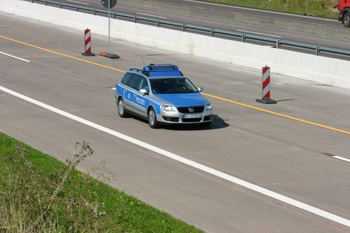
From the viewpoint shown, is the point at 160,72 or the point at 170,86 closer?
the point at 170,86

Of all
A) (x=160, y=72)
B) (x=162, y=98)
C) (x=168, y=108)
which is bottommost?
(x=168, y=108)

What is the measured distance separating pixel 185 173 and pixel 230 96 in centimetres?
1072

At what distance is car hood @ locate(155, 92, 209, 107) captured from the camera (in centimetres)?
1947

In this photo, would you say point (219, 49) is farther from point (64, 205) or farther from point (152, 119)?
point (64, 205)

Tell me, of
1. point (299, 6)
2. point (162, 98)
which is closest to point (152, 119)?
point (162, 98)

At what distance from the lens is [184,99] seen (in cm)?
1975

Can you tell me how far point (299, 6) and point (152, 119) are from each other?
45309mm

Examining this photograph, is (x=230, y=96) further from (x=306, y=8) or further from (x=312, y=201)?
(x=306, y=8)

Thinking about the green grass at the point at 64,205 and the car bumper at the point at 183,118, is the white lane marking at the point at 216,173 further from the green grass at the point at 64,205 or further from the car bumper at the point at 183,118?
the green grass at the point at 64,205

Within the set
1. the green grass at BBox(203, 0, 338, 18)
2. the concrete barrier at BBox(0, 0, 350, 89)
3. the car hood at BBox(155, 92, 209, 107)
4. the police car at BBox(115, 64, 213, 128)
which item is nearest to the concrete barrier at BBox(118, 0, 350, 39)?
the green grass at BBox(203, 0, 338, 18)

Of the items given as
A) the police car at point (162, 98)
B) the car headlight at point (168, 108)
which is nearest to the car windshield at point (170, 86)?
the police car at point (162, 98)

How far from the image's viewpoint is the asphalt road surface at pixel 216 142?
12.6m

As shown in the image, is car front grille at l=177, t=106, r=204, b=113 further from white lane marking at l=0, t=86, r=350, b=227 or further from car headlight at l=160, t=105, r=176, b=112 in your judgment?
white lane marking at l=0, t=86, r=350, b=227

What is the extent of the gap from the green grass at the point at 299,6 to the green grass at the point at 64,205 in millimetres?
47909
